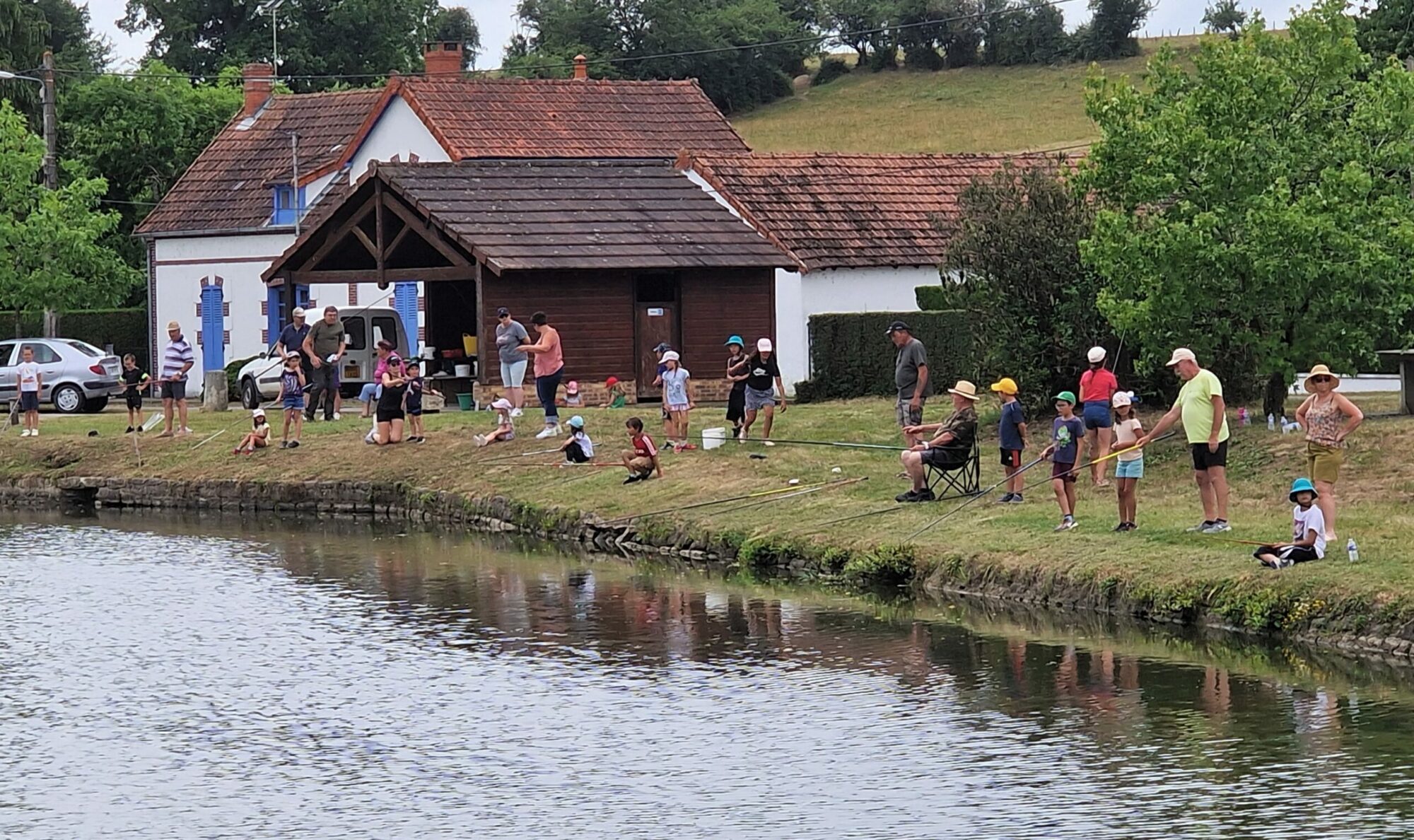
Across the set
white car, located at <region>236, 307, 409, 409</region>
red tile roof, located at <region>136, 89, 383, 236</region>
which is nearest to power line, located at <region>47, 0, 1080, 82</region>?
red tile roof, located at <region>136, 89, 383, 236</region>

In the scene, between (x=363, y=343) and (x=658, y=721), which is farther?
(x=363, y=343)

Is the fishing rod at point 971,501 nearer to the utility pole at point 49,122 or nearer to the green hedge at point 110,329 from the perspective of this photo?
the utility pole at point 49,122

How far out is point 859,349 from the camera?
1571 inches

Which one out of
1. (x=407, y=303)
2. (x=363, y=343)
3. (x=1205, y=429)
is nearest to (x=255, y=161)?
(x=407, y=303)

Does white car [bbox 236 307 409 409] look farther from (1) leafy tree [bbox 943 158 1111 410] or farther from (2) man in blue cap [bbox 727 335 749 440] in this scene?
(1) leafy tree [bbox 943 158 1111 410]

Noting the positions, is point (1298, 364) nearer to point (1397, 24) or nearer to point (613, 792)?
point (613, 792)

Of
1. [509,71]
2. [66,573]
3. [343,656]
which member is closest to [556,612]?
[343,656]

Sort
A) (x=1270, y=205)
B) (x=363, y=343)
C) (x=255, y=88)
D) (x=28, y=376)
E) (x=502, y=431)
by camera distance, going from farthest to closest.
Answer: (x=255, y=88), (x=363, y=343), (x=28, y=376), (x=502, y=431), (x=1270, y=205)

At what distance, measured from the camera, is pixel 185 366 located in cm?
3388

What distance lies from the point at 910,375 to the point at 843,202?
17.5m

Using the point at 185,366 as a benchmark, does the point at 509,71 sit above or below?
above

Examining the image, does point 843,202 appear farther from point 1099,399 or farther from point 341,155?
point 1099,399

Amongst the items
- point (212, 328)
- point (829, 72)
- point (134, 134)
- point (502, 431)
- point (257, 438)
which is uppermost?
point (829, 72)

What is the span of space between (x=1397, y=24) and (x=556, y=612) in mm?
28858
